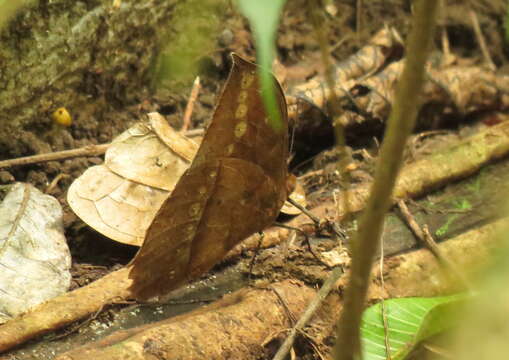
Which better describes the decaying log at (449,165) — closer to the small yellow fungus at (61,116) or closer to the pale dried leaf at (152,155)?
the pale dried leaf at (152,155)

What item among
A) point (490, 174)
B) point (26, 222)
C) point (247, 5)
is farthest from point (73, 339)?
point (490, 174)

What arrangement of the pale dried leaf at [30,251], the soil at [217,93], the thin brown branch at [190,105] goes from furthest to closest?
the thin brown branch at [190,105], the soil at [217,93], the pale dried leaf at [30,251]

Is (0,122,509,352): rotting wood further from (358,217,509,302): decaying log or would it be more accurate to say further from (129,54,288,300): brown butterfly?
(358,217,509,302): decaying log

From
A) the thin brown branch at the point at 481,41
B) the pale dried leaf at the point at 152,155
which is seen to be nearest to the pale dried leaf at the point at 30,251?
the pale dried leaf at the point at 152,155

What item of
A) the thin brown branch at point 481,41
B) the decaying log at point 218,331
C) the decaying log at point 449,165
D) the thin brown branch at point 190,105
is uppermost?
the thin brown branch at point 481,41

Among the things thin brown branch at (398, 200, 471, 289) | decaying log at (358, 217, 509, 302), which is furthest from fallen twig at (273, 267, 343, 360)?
thin brown branch at (398, 200, 471, 289)

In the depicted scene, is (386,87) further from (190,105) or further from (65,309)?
(65,309)
